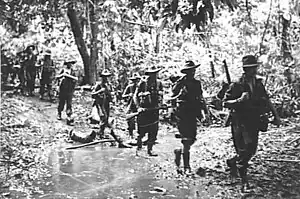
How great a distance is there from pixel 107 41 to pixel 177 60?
3.69 meters

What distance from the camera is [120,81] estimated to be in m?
20.4

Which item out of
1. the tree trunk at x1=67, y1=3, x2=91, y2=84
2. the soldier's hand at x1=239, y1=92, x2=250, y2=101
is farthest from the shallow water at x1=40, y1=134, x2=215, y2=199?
the tree trunk at x1=67, y1=3, x2=91, y2=84

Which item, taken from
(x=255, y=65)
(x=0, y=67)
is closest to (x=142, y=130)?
(x=255, y=65)

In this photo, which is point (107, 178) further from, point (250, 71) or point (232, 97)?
point (250, 71)

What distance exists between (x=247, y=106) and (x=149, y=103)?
356cm

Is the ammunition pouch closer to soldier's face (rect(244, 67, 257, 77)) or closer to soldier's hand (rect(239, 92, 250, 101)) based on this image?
soldier's hand (rect(239, 92, 250, 101))

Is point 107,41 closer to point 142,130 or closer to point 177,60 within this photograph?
point 177,60

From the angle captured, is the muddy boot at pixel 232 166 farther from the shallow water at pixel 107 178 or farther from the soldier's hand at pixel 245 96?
the soldier's hand at pixel 245 96

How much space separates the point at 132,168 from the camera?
9.53m

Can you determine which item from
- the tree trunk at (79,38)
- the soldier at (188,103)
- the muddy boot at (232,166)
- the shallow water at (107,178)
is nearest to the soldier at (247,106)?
the muddy boot at (232,166)

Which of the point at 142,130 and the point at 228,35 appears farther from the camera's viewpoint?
the point at 228,35

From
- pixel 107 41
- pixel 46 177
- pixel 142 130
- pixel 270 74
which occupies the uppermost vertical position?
pixel 107 41

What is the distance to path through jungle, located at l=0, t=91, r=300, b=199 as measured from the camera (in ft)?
25.1

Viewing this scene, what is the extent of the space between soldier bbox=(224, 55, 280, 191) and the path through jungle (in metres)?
0.60
